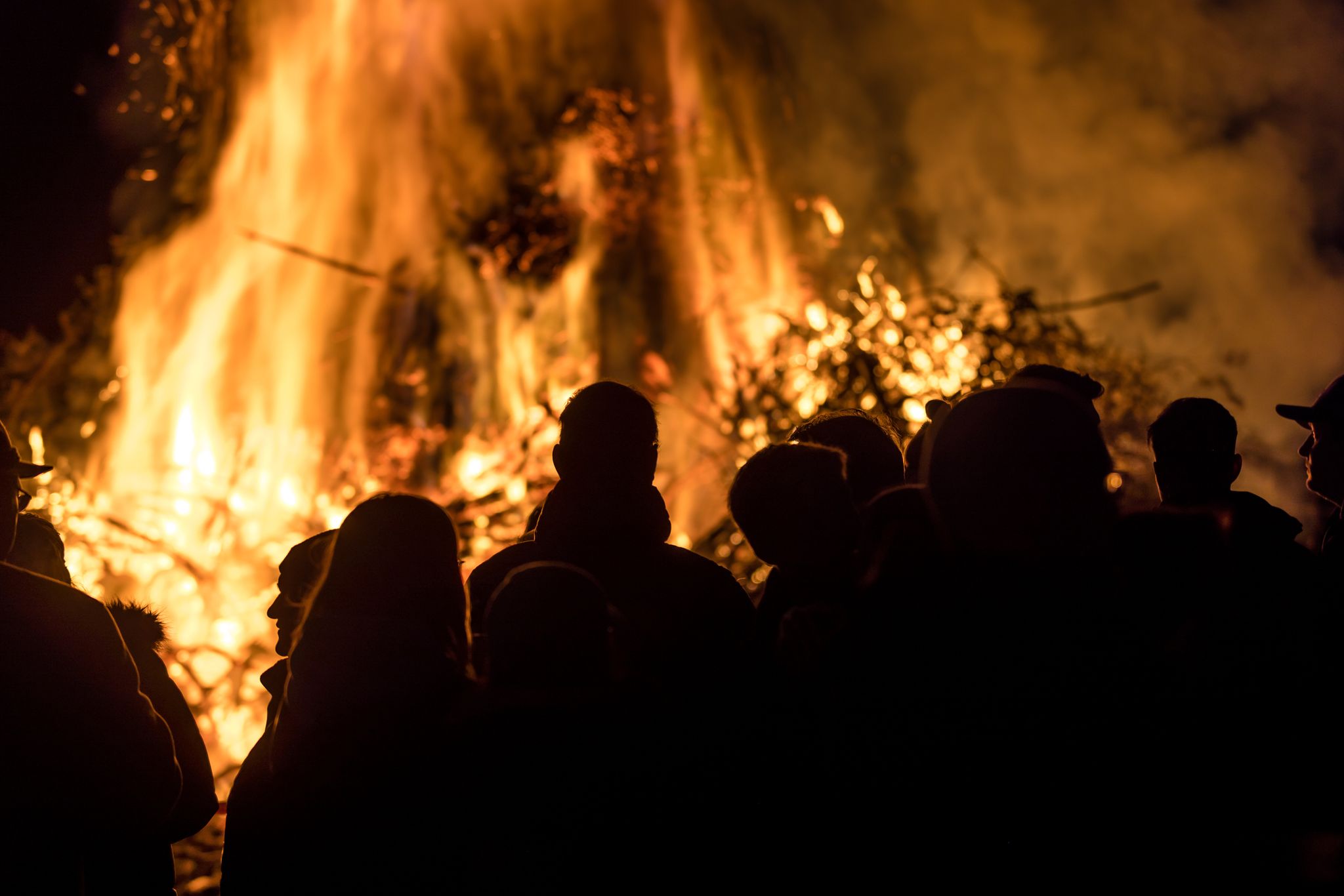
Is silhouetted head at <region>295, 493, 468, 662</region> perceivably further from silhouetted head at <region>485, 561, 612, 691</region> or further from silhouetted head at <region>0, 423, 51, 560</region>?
silhouetted head at <region>0, 423, 51, 560</region>

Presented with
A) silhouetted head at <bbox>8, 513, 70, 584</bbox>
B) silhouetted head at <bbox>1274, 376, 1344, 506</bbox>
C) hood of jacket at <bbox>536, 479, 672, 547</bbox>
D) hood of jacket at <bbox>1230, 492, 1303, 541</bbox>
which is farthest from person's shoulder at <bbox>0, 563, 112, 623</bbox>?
silhouetted head at <bbox>1274, 376, 1344, 506</bbox>

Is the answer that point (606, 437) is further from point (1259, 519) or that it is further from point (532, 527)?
point (1259, 519)

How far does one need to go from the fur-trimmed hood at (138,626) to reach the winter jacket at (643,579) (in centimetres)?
81

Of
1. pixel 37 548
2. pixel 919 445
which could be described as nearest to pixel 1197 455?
pixel 919 445

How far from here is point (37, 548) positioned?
2.81 meters

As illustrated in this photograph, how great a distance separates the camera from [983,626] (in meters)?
1.98

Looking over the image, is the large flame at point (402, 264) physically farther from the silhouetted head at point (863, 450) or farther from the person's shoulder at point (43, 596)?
the person's shoulder at point (43, 596)

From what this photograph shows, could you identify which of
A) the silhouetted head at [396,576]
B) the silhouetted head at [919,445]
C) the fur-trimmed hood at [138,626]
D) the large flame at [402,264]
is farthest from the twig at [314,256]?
the silhouetted head at [396,576]

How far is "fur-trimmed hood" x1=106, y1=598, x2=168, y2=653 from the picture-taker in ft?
8.62

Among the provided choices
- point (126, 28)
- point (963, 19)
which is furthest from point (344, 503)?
point (963, 19)

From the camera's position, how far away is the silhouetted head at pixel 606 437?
9.05 feet

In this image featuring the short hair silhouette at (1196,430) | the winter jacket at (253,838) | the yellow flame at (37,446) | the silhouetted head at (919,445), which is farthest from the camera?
the yellow flame at (37,446)

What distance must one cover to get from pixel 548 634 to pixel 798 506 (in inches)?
25.6

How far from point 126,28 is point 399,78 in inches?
78.2
